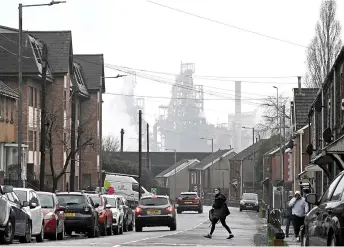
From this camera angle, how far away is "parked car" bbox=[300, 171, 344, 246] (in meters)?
14.1

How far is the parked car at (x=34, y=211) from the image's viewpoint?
30531 mm

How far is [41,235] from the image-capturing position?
32.1 meters

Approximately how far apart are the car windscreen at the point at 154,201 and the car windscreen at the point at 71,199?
7595 millimetres

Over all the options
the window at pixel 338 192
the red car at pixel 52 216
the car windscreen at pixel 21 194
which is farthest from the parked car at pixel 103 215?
the window at pixel 338 192

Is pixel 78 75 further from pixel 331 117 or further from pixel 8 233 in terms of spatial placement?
pixel 8 233

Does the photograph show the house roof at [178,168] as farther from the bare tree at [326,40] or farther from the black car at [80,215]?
the black car at [80,215]

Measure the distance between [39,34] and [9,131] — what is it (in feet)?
66.8

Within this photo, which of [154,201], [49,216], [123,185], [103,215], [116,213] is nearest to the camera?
[49,216]

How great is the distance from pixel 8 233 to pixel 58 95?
177 feet

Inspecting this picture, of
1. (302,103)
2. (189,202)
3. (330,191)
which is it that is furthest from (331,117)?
(189,202)

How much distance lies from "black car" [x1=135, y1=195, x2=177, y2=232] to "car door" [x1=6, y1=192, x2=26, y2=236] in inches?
672

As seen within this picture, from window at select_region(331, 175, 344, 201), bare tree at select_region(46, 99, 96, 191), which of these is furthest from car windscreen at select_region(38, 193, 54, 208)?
bare tree at select_region(46, 99, 96, 191)

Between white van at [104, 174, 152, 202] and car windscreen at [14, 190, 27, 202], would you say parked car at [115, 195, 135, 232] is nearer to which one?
car windscreen at [14, 190, 27, 202]

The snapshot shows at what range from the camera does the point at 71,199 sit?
127ft
